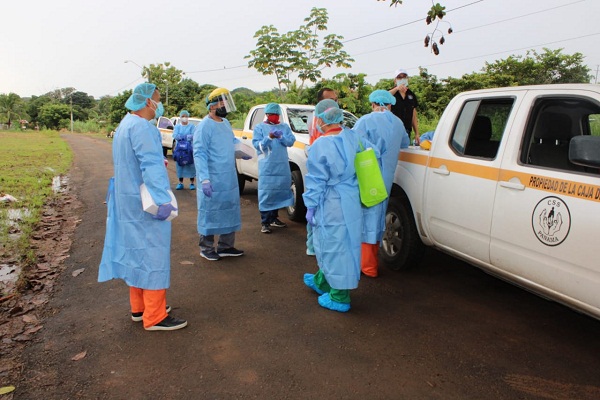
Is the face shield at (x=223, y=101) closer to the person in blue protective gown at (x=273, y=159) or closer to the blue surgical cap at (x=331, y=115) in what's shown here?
the person in blue protective gown at (x=273, y=159)

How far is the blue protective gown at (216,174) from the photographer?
17.4 feet

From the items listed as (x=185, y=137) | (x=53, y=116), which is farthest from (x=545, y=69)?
(x=53, y=116)

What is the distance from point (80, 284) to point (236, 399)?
2731 mm

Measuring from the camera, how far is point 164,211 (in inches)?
143

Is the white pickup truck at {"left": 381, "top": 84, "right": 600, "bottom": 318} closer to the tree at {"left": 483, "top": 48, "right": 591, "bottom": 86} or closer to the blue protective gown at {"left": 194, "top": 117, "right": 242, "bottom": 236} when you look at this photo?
the blue protective gown at {"left": 194, "top": 117, "right": 242, "bottom": 236}

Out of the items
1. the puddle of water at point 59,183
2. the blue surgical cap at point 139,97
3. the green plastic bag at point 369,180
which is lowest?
the puddle of water at point 59,183

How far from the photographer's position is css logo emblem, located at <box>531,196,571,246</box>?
304cm

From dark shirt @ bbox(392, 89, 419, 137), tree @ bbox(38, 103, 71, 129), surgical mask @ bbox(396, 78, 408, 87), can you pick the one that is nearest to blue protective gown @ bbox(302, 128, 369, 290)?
surgical mask @ bbox(396, 78, 408, 87)

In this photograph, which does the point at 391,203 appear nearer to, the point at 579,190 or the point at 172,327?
the point at 579,190

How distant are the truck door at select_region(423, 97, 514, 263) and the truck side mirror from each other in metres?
0.77

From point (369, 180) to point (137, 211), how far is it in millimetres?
1930

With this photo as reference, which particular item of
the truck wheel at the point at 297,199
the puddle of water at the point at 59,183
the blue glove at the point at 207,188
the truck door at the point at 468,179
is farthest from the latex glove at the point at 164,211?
the puddle of water at the point at 59,183

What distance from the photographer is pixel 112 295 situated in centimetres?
457

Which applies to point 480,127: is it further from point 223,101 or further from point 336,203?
point 223,101
